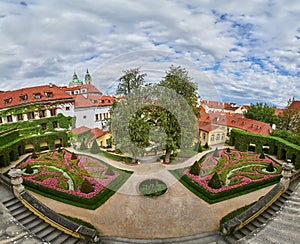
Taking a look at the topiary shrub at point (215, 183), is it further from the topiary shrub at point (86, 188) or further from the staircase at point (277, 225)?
the topiary shrub at point (86, 188)

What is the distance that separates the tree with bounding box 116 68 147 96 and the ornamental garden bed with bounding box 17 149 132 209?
7.52m

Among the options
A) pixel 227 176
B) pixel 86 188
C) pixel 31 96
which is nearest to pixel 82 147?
pixel 31 96

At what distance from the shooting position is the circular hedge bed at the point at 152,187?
15.0m

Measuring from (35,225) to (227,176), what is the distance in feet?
49.3

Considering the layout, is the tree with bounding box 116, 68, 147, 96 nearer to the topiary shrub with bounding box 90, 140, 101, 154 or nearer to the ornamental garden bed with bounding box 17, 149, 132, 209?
the ornamental garden bed with bounding box 17, 149, 132, 209

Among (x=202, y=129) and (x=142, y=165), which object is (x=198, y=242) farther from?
(x=202, y=129)

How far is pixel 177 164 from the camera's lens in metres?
21.0

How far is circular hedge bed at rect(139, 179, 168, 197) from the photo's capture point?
15.0 metres

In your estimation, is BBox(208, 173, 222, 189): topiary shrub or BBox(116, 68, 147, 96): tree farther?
BBox(208, 173, 222, 189): topiary shrub

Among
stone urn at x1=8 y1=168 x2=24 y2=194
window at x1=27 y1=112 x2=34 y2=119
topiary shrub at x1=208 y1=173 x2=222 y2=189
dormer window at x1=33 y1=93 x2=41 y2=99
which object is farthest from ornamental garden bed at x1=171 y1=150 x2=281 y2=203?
dormer window at x1=33 y1=93 x2=41 y2=99

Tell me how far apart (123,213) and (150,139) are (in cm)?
576

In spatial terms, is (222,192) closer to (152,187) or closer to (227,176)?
(227,176)

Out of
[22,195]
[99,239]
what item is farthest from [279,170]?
[22,195]

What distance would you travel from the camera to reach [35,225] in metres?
9.88
